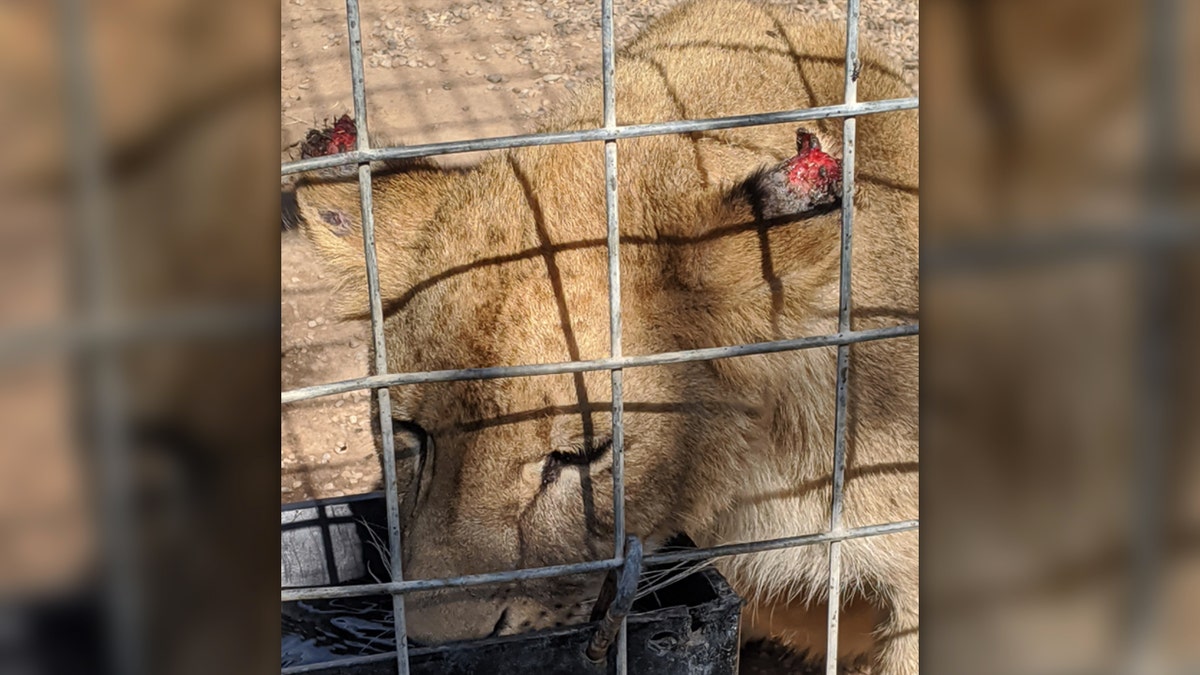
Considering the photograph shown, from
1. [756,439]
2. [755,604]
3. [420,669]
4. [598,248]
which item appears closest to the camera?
[420,669]

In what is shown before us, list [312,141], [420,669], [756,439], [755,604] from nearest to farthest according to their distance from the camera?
1. [420,669]
2. [312,141]
3. [756,439]
4. [755,604]

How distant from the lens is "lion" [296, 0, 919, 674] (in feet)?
7.16

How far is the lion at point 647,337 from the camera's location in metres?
2.18

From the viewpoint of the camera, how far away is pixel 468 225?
92.6 inches
